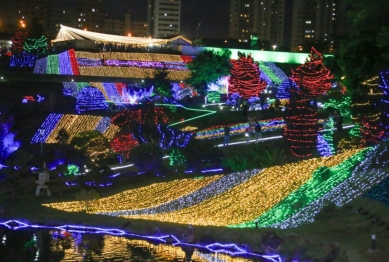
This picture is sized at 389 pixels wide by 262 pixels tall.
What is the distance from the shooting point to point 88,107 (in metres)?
50.1

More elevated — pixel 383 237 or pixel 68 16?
pixel 68 16

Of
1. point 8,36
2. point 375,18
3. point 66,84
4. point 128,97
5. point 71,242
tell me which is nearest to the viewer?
point 71,242

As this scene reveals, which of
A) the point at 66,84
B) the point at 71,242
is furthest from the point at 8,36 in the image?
the point at 71,242

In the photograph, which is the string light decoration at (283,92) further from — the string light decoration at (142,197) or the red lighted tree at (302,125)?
the string light decoration at (142,197)

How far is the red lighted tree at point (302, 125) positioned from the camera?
113 ft

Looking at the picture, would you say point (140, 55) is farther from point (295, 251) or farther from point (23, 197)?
point (295, 251)

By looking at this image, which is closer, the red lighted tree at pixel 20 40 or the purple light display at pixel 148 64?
the purple light display at pixel 148 64

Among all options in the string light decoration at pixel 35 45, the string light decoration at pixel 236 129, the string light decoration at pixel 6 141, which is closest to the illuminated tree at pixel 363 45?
the string light decoration at pixel 236 129

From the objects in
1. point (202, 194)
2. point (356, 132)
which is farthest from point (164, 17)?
point (202, 194)

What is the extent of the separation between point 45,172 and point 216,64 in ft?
109

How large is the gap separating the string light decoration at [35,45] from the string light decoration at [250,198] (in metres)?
51.0

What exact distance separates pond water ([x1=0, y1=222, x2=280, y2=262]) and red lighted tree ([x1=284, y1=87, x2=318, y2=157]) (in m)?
13.4

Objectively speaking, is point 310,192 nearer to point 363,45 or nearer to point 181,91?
point 363,45

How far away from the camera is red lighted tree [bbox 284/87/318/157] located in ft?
113
